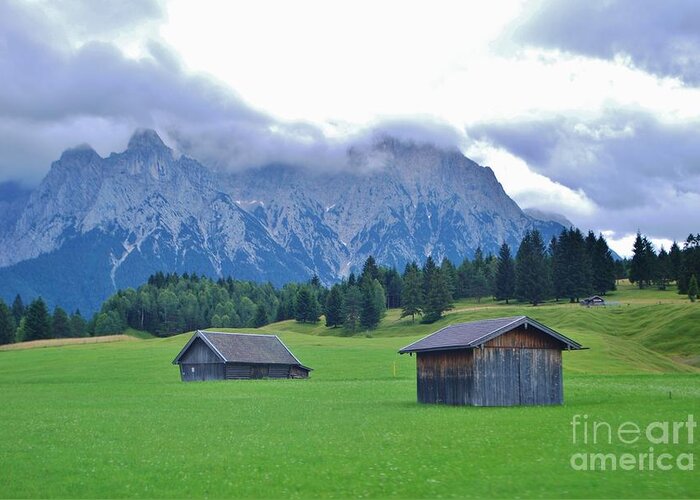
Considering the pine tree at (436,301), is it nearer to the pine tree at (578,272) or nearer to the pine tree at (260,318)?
the pine tree at (578,272)

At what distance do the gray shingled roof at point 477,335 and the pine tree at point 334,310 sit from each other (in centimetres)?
11606

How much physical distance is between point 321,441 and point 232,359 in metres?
52.8

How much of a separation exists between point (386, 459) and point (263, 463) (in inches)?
172

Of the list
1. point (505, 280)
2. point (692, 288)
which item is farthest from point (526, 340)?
point (505, 280)

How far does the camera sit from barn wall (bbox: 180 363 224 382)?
8156 centimetres

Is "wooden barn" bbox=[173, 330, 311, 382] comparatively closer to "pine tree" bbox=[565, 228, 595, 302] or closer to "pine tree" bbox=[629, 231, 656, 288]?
"pine tree" bbox=[565, 228, 595, 302]

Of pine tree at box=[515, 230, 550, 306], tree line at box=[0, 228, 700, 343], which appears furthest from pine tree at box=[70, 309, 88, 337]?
pine tree at box=[515, 230, 550, 306]

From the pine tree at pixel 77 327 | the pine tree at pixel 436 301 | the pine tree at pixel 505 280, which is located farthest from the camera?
the pine tree at pixel 77 327

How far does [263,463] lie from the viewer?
24531 millimetres

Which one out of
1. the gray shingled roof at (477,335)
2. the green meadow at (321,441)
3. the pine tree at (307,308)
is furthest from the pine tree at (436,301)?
the gray shingled roof at (477,335)

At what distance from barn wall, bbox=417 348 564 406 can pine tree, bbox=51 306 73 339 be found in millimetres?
157998

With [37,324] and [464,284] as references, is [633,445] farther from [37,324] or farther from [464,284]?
[37,324]

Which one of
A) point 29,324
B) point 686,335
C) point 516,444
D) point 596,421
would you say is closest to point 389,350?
point 686,335

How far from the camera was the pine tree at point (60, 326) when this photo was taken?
184 m
